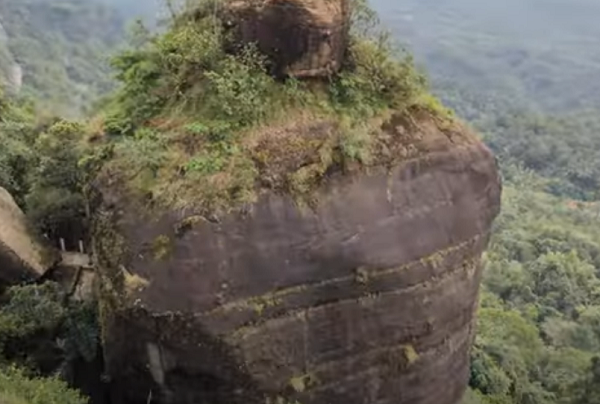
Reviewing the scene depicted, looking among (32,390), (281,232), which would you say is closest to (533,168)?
(281,232)

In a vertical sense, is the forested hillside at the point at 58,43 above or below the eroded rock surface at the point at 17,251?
below

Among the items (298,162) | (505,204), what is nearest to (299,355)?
(298,162)

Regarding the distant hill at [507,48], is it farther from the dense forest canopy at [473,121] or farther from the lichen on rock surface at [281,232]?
the lichen on rock surface at [281,232]

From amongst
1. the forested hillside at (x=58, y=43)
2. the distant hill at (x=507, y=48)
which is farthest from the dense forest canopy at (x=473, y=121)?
the distant hill at (x=507, y=48)

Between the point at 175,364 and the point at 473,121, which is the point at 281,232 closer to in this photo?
the point at 175,364

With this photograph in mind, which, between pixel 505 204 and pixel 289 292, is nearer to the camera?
pixel 289 292

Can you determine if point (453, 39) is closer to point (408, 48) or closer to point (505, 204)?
point (505, 204)

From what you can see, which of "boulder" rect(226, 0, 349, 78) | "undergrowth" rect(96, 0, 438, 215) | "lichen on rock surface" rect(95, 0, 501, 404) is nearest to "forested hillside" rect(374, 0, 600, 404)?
"undergrowth" rect(96, 0, 438, 215)
